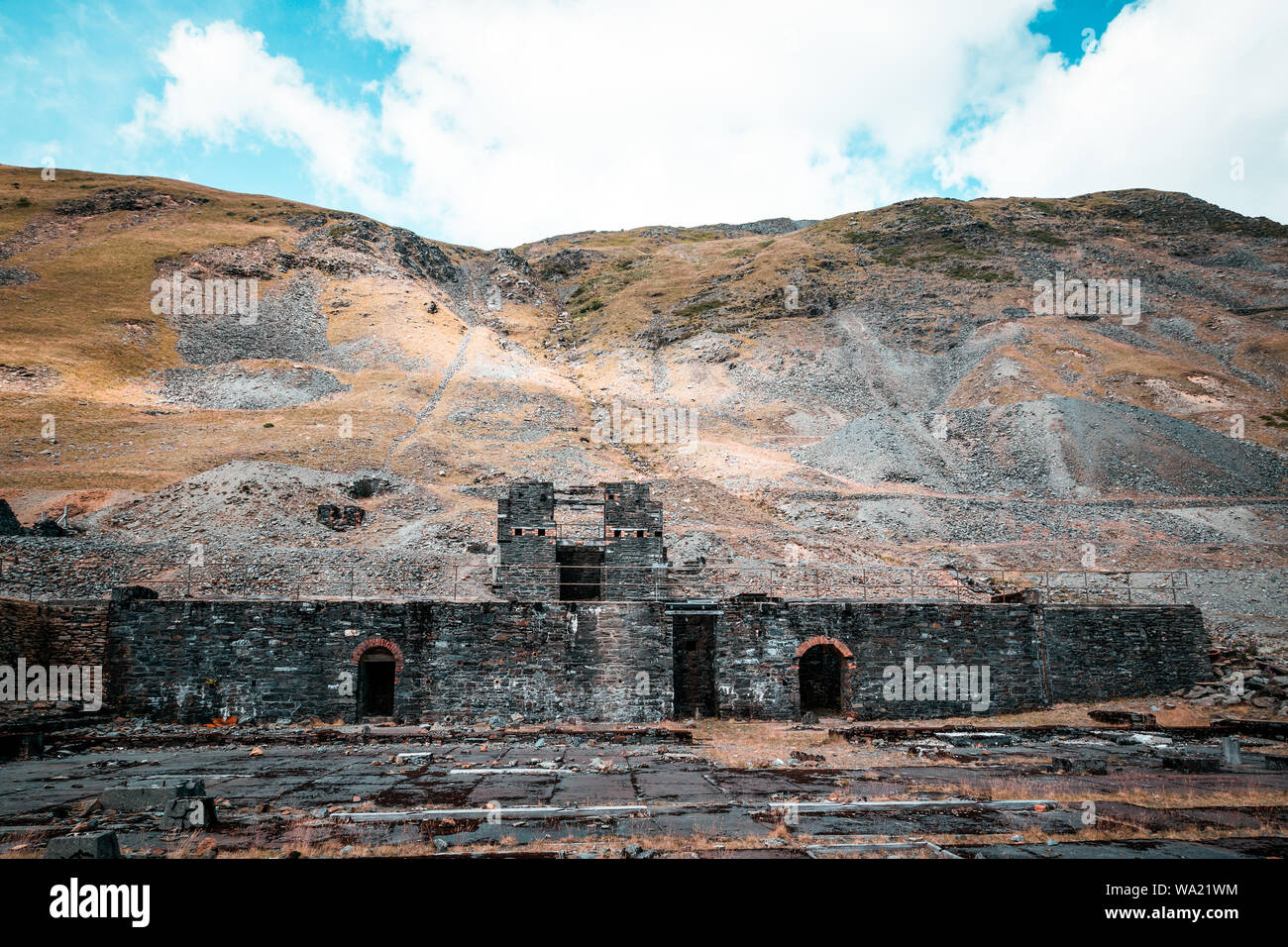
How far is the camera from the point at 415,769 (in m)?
13.0

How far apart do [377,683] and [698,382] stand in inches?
2343

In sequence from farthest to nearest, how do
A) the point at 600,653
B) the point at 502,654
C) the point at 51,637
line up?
the point at 600,653 < the point at 502,654 < the point at 51,637

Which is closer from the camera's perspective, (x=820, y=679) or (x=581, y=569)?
(x=820, y=679)

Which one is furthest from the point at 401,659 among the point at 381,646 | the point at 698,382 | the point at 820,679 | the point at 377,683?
the point at 698,382

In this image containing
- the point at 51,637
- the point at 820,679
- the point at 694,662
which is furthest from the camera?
the point at 820,679

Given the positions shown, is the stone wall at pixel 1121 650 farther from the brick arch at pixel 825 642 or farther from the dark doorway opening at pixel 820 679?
the brick arch at pixel 825 642

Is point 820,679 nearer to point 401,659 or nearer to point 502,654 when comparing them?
point 502,654

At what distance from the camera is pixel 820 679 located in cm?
2228

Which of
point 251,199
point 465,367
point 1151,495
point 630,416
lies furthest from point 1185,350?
point 251,199

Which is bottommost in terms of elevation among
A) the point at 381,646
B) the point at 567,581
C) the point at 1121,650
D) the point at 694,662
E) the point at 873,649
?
the point at 1121,650

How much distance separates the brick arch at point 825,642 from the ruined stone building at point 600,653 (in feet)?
0.21

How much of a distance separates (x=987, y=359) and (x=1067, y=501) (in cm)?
2762

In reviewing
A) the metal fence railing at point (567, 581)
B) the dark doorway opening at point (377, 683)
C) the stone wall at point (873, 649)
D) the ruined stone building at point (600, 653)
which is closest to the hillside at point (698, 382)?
the metal fence railing at point (567, 581)

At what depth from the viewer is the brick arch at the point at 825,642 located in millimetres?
19562
